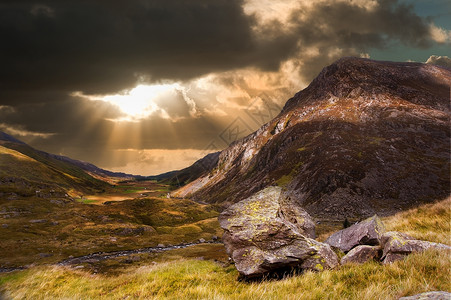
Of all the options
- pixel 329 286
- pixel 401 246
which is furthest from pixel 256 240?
pixel 401 246

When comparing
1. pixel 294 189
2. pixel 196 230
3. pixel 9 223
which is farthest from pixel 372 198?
pixel 9 223

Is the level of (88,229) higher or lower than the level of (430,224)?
lower

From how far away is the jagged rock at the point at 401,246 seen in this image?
1189 cm

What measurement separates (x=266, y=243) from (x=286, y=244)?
1281mm

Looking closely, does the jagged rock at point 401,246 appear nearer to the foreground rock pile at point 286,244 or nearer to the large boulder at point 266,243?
the foreground rock pile at point 286,244

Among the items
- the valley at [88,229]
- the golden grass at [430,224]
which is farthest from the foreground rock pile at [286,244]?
the valley at [88,229]

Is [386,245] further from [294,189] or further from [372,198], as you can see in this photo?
[294,189]

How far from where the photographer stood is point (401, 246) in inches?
484

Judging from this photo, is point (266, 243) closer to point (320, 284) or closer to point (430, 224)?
point (320, 284)

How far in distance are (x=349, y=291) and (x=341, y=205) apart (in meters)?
162

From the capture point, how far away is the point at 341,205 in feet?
511

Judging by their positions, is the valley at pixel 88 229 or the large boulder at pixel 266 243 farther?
the valley at pixel 88 229

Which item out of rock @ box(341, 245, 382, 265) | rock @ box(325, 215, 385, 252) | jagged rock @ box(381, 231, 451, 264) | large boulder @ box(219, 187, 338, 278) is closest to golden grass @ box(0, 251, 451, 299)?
jagged rock @ box(381, 231, 451, 264)

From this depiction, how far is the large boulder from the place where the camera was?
52.3 ft
